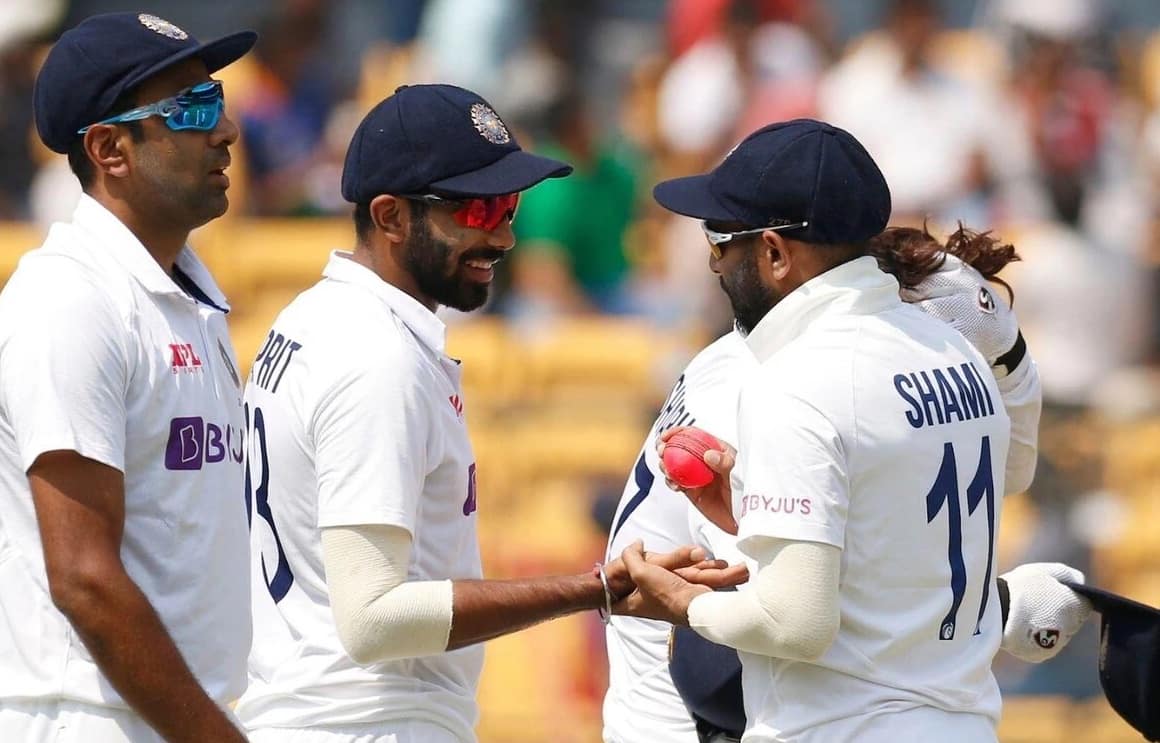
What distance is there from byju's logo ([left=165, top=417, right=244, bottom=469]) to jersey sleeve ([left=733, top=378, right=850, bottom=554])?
100 centimetres

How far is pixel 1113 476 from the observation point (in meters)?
8.12

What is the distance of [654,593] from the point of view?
3.78 metres

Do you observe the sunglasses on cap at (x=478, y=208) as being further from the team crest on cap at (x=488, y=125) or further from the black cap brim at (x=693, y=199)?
the black cap brim at (x=693, y=199)

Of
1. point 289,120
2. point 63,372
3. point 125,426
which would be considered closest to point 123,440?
point 125,426

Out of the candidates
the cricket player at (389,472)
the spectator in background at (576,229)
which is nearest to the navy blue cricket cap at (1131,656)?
the cricket player at (389,472)

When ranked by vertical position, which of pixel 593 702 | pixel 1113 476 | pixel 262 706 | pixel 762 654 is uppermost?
pixel 762 654

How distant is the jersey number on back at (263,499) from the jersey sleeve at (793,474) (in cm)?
103

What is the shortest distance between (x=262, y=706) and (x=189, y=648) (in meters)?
0.47

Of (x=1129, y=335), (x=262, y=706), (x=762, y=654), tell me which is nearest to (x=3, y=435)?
(x=262, y=706)

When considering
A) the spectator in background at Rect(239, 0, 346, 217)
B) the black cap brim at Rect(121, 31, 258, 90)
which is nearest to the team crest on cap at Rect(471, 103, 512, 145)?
the black cap brim at Rect(121, 31, 258, 90)

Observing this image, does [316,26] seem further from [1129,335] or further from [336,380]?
[336,380]

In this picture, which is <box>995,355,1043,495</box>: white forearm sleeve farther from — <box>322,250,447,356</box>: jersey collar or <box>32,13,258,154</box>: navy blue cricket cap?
<box>32,13,258,154</box>: navy blue cricket cap

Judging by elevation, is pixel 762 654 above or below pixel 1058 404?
above

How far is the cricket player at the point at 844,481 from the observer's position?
3.44 meters
